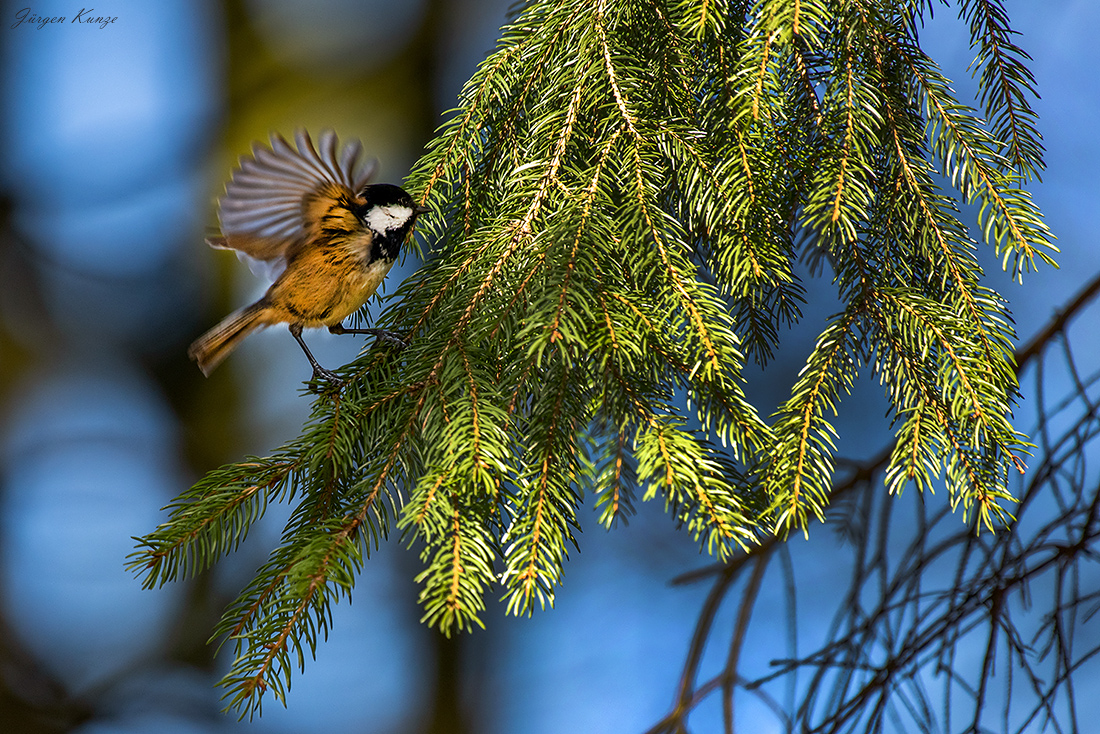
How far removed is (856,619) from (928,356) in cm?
36

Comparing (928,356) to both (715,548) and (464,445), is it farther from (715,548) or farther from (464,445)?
(464,445)

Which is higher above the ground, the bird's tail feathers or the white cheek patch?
the white cheek patch

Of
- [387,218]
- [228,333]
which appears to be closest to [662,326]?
[387,218]

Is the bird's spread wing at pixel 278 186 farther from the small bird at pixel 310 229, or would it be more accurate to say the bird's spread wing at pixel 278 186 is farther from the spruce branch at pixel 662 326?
the spruce branch at pixel 662 326

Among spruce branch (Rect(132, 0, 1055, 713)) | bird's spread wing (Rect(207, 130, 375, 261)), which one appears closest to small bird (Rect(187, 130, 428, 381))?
bird's spread wing (Rect(207, 130, 375, 261))

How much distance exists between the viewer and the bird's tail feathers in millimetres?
777

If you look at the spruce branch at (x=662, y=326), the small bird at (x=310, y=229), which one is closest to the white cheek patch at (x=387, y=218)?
the small bird at (x=310, y=229)

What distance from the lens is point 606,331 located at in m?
0.52

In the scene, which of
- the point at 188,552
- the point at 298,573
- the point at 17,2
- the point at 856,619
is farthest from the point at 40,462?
the point at 856,619

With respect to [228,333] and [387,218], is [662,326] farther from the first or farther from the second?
[228,333]

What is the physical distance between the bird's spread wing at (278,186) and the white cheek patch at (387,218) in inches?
1.1

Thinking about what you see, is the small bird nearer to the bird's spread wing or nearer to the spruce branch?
the bird's spread wing

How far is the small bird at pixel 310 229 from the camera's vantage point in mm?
711

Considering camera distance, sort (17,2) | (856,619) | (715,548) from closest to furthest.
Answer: (715,548) < (856,619) < (17,2)
